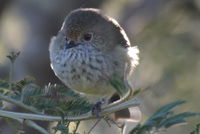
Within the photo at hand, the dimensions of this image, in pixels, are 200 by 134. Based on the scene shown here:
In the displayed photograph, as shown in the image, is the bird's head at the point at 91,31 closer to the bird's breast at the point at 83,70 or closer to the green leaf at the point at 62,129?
the bird's breast at the point at 83,70

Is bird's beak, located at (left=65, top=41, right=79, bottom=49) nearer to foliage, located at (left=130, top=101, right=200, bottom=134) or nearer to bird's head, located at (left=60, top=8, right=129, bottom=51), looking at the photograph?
bird's head, located at (left=60, top=8, right=129, bottom=51)

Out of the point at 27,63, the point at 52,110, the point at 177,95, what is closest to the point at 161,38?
the point at 177,95

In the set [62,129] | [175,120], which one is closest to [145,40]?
[62,129]

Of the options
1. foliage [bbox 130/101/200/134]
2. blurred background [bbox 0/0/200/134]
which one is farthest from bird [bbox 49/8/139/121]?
foliage [bbox 130/101/200/134]

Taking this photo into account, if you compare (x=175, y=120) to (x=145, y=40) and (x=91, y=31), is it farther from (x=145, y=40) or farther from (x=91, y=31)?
(x=145, y=40)

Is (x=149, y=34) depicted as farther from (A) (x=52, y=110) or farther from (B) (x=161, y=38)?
(A) (x=52, y=110)

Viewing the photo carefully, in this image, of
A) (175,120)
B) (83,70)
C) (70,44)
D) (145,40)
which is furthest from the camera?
(145,40)
